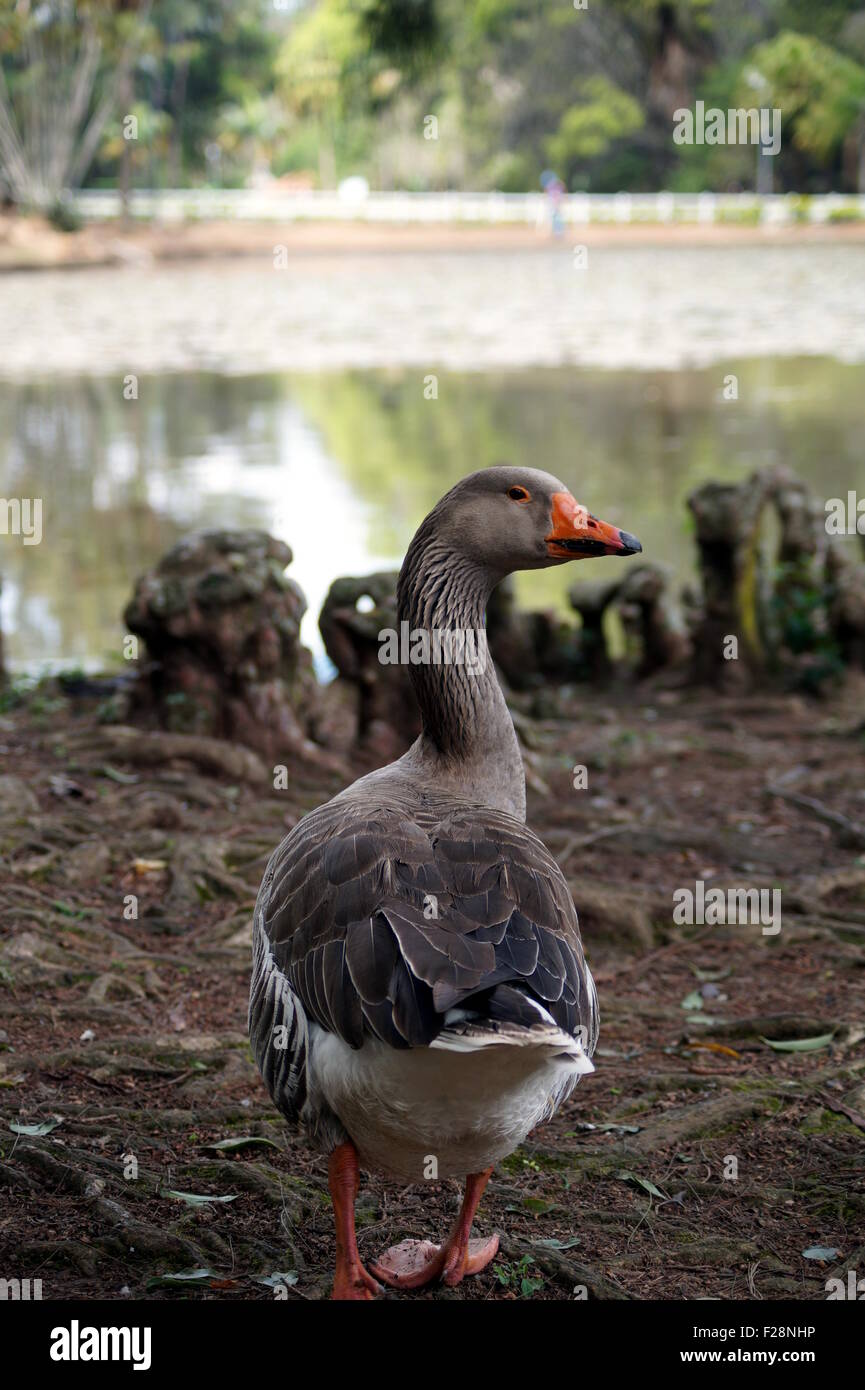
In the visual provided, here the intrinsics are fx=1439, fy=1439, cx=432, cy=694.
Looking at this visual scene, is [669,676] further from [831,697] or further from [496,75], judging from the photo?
[496,75]

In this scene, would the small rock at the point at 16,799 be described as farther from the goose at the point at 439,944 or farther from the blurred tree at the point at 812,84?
the blurred tree at the point at 812,84

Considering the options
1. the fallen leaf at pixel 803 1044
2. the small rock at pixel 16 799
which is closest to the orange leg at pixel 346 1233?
the fallen leaf at pixel 803 1044

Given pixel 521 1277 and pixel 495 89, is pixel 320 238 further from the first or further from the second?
pixel 521 1277

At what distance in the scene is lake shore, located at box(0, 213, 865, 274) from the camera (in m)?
44.8

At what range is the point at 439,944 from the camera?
2.97 meters

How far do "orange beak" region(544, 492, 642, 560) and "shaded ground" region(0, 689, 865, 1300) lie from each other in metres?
1.79

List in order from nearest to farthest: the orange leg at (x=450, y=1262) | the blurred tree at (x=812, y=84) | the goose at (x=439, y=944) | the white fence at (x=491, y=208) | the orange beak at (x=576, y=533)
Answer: the goose at (x=439, y=944) → the orange leg at (x=450, y=1262) → the orange beak at (x=576, y=533) → the blurred tree at (x=812, y=84) → the white fence at (x=491, y=208)

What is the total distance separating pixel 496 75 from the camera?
54.2 meters

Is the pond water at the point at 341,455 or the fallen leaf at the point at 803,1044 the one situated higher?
the pond water at the point at 341,455

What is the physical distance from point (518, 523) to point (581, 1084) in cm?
197

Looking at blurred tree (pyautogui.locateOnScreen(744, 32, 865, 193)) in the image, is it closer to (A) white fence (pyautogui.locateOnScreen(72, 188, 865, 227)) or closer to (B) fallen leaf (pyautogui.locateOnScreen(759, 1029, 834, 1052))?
(A) white fence (pyautogui.locateOnScreen(72, 188, 865, 227))

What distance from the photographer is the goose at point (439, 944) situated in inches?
114

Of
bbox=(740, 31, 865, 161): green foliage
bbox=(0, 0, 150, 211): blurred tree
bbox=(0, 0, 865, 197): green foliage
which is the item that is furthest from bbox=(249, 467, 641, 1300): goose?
bbox=(740, 31, 865, 161): green foliage

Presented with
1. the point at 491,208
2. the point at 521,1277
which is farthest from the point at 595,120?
the point at 521,1277
